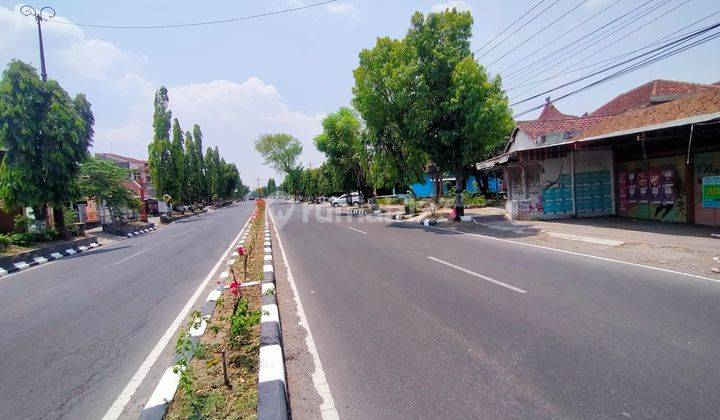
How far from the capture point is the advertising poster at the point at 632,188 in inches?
606

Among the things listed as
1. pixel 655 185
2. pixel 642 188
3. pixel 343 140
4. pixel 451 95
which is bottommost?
pixel 642 188

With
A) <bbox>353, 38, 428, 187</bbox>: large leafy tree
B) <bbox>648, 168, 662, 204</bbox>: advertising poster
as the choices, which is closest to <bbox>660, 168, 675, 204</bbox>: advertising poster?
<bbox>648, 168, 662, 204</bbox>: advertising poster

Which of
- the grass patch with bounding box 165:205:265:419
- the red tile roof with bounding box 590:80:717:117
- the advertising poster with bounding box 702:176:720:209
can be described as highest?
the red tile roof with bounding box 590:80:717:117

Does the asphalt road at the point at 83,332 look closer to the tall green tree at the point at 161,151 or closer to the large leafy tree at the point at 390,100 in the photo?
the large leafy tree at the point at 390,100

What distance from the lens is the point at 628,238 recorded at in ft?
36.5

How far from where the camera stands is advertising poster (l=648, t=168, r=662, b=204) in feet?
46.0

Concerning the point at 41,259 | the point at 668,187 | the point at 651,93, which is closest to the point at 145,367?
the point at 41,259

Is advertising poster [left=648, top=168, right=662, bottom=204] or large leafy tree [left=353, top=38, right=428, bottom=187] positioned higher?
large leafy tree [left=353, top=38, right=428, bottom=187]

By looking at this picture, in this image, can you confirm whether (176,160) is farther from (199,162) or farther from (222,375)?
(222,375)

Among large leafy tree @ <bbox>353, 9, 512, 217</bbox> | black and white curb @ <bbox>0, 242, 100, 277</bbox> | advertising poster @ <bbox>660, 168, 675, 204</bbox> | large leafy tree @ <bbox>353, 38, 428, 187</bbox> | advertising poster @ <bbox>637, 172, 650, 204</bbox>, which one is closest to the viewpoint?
advertising poster @ <bbox>660, 168, 675, 204</bbox>

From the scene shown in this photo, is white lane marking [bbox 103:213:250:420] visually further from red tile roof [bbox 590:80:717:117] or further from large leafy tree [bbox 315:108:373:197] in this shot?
red tile roof [bbox 590:80:717:117]

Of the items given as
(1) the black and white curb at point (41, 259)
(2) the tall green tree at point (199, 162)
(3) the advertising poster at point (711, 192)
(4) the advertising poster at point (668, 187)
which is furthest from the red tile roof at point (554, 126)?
(2) the tall green tree at point (199, 162)

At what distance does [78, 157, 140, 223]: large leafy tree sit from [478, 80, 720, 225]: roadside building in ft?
78.8

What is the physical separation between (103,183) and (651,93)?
41430mm
